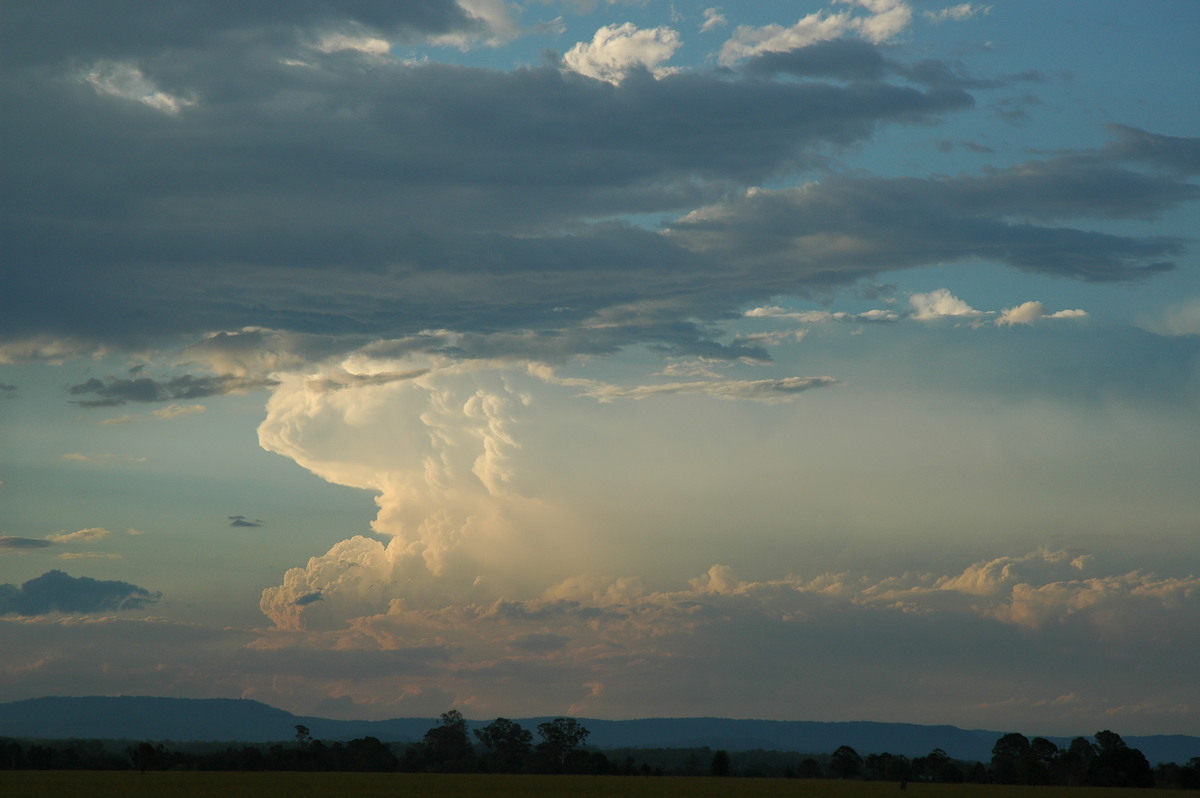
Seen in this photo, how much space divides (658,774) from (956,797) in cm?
8400

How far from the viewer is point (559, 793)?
3679 inches

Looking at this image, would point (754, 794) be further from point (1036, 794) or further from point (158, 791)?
point (158, 791)

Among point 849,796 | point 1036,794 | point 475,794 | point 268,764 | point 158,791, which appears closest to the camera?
point 158,791

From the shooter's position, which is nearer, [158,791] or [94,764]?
[158,791]

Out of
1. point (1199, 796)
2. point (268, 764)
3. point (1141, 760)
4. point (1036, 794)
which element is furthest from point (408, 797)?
point (1141, 760)

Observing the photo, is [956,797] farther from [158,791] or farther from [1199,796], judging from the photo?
[158,791]

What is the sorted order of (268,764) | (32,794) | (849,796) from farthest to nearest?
(268,764), (849,796), (32,794)

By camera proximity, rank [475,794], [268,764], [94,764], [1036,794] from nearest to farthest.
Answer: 1. [475,794]
2. [1036,794]
3. [268,764]
4. [94,764]

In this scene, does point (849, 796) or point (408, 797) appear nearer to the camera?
point (408, 797)

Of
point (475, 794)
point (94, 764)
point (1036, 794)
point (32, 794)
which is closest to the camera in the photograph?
point (32, 794)

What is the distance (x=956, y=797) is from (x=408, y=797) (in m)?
48.0

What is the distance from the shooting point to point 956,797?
100188 millimetres

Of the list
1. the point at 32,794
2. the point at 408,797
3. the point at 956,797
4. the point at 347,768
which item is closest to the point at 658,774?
the point at 347,768

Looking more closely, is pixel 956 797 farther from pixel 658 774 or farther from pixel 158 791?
pixel 658 774
